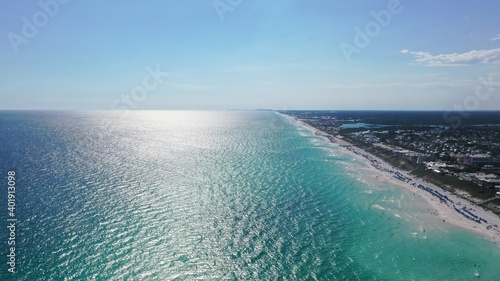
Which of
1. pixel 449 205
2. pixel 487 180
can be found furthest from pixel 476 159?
pixel 449 205

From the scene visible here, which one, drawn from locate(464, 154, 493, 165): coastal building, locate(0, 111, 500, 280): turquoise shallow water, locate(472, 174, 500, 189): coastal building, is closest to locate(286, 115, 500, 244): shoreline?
locate(0, 111, 500, 280): turquoise shallow water

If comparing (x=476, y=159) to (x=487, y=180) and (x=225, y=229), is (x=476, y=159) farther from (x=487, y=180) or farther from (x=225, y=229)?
(x=225, y=229)

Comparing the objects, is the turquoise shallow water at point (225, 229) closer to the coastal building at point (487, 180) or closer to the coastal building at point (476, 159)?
the coastal building at point (487, 180)

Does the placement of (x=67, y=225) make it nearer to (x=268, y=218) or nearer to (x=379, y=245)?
(x=268, y=218)

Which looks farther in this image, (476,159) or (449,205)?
(476,159)

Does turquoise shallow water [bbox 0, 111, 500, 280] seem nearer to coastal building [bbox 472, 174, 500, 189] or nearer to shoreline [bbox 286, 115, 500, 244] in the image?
shoreline [bbox 286, 115, 500, 244]

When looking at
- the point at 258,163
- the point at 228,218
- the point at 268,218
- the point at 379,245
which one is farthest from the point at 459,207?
the point at 258,163

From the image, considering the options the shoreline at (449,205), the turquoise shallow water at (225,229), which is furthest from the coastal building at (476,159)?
the turquoise shallow water at (225,229)
